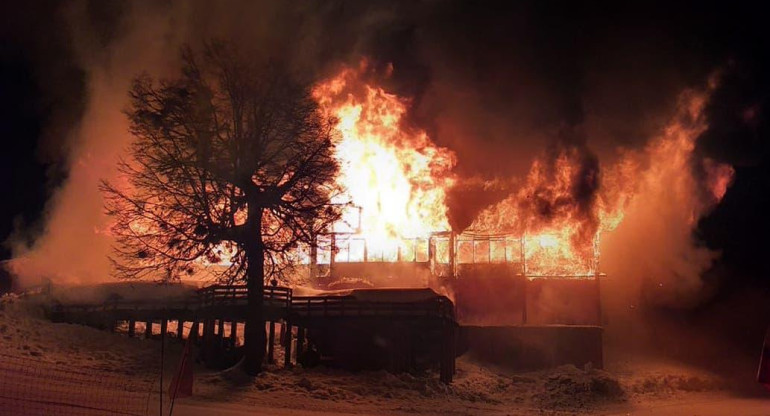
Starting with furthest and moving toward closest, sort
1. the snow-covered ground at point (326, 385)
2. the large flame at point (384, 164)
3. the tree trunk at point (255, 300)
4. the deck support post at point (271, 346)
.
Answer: the large flame at point (384, 164)
the deck support post at point (271, 346)
the tree trunk at point (255, 300)
the snow-covered ground at point (326, 385)

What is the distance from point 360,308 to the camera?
28516mm

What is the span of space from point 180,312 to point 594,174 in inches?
1036

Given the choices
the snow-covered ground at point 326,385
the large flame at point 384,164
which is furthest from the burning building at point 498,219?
the snow-covered ground at point 326,385

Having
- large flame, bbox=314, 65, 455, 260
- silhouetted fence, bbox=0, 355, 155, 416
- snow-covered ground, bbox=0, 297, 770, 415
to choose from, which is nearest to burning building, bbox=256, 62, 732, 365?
large flame, bbox=314, 65, 455, 260

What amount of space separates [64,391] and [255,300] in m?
9.04

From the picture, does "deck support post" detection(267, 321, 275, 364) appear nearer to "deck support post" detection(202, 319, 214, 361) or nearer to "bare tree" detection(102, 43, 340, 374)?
"bare tree" detection(102, 43, 340, 374)

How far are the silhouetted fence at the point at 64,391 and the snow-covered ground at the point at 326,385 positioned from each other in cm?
98

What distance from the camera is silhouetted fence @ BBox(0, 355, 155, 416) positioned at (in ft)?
54.5

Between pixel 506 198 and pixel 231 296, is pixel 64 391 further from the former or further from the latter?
pixel 506 198

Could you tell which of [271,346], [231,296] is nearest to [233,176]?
[231,296]

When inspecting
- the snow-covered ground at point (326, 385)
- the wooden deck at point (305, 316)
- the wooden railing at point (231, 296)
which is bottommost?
the snow-covered ground at point (326, 385)

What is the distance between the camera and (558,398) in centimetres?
2842

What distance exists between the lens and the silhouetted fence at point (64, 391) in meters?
16.6

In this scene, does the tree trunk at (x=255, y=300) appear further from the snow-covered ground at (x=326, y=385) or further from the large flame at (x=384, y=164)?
the large flame at (x=384, y=164)
